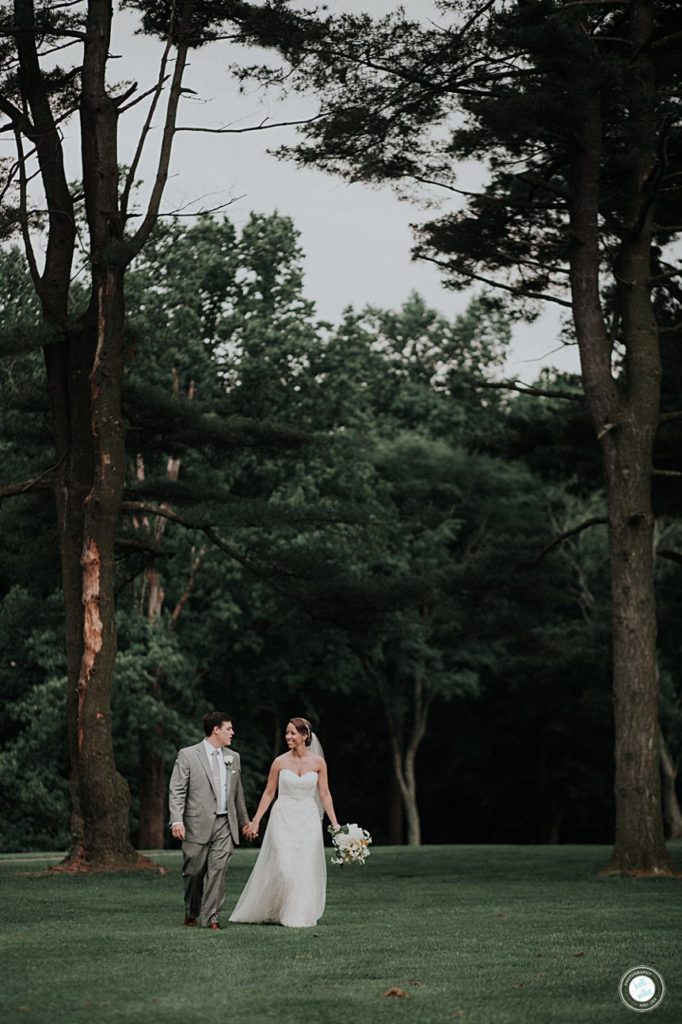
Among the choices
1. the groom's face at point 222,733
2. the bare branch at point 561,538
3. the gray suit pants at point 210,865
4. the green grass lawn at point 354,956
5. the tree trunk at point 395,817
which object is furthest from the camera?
the tree trunk at point 395,817

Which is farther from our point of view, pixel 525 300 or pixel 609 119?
pixel 525 300

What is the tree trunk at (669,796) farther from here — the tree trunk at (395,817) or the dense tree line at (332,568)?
the tree trunk at (395,817)

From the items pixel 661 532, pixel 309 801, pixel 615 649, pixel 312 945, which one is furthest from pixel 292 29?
pixel 661 532

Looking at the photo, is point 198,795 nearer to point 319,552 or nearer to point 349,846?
point 349,846

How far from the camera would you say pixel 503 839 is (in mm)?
50188

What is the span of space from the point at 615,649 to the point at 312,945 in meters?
9.87

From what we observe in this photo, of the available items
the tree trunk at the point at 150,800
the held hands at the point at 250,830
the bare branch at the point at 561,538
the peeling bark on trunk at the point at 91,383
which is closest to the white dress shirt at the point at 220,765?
the held hands at the point at 250,830

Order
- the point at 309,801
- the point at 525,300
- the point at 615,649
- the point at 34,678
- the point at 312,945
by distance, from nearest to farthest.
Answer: the point at 312,945 → the point at 309,801 → the point at 615,649 → the point at 525,300 → the point at 34,678

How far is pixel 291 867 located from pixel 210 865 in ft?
2.61

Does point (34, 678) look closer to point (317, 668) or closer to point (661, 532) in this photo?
point (317, 668)

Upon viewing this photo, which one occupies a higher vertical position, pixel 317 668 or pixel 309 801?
pixel 317 668

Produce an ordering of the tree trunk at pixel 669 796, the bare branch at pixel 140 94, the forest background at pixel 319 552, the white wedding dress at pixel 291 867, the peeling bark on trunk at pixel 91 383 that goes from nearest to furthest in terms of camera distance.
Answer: the white wedding dress at pixel 291 867
the peeling bark on trunk at pixel 91 383
the bare branch at pixel 140 94
the forest background at pixel 319 552
the tree trunk at pixel 669 796

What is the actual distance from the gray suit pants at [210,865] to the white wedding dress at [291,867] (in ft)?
1.63

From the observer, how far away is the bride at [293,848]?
12.4m
